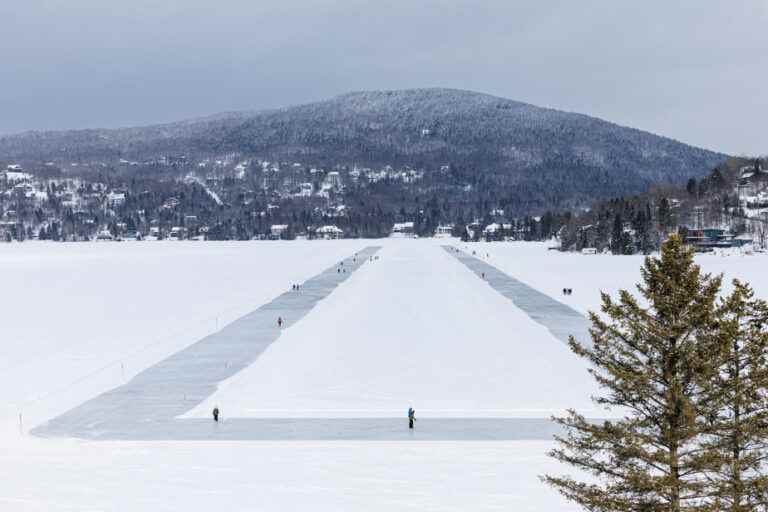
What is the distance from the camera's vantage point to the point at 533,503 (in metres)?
23.1

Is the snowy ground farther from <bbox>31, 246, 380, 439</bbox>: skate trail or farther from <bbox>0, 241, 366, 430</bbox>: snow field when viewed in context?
<bbox>31, 246, 380, 439</bbox>: skate trail

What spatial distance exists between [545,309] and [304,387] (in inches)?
1386

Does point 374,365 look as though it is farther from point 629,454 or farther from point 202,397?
point 629,454

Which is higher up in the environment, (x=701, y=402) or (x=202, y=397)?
(x=701, y=402)

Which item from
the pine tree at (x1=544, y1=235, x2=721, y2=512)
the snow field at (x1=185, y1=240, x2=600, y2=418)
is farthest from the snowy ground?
the pine tree at (x1=544, y1=235, x2=721, y2=512)

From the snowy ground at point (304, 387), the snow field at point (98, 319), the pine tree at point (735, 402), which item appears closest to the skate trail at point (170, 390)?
the snowy ground at point (304, 387)

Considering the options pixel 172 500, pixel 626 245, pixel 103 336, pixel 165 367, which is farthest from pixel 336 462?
pixel 626 245

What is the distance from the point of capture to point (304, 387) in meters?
40.8

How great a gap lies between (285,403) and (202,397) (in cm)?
421

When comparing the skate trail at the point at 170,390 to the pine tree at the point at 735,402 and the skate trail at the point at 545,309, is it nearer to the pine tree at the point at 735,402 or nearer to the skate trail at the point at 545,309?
the skate trail at the point at 545,309

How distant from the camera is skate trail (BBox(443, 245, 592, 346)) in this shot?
2264 inches

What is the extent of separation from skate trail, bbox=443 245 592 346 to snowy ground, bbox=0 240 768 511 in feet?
5.10

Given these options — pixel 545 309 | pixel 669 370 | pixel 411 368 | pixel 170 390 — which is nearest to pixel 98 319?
pixel 170 390

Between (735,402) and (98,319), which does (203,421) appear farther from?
(98,319)
